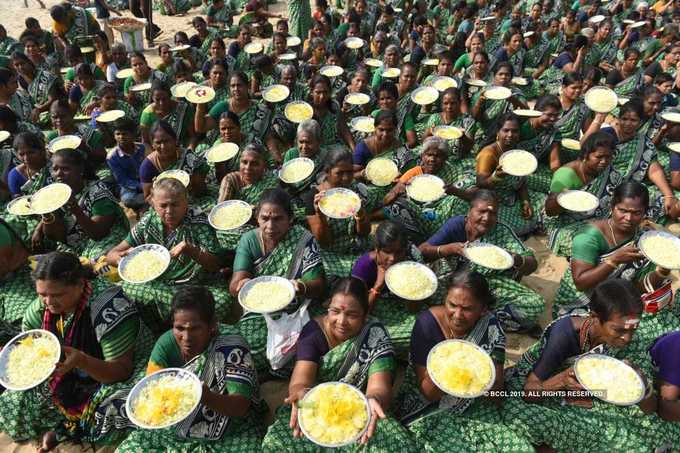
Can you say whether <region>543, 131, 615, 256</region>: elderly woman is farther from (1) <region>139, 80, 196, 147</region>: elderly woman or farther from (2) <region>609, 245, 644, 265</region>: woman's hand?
(1) <region>139, 80, 196, 147</region>: elderly woman

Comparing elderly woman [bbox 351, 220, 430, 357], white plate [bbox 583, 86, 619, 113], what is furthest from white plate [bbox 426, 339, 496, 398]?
white plate [bbox 583, 86, 619, 113]

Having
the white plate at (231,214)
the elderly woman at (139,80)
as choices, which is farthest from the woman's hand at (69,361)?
the elderly woman at (139,80)

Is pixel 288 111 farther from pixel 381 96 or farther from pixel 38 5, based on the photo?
pixel 38 5

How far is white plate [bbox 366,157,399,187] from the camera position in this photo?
4.83 meters

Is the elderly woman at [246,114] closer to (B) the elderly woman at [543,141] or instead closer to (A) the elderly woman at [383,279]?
(A) the elderly woman at [383,279]

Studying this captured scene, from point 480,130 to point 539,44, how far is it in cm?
512

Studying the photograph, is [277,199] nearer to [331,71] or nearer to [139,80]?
[331,71]

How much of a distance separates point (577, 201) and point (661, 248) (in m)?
1.14

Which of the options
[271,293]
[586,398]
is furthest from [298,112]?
[586,398]

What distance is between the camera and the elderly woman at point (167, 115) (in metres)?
6.04

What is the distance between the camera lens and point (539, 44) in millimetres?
9812

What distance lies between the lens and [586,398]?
106 inches

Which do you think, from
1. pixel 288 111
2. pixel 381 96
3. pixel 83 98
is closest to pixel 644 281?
pixel 381 96

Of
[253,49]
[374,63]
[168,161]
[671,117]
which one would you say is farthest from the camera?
[374,63]
